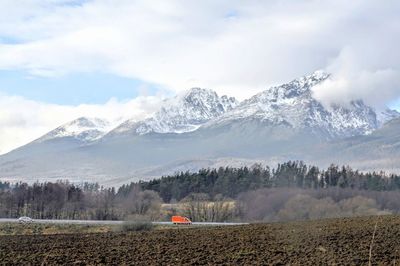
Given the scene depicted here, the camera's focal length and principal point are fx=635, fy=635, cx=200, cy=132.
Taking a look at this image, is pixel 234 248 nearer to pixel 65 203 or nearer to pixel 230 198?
pixel 65 203

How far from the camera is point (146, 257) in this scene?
84.0 ft

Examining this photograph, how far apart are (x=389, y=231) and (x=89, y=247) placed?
49.4ft

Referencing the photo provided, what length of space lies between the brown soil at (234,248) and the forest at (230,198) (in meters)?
45.5

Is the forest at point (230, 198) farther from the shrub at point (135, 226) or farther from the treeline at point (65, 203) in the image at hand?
the shrub at point (135, 226)

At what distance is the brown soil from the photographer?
952 inches

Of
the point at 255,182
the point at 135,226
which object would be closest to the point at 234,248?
the point at 135,226

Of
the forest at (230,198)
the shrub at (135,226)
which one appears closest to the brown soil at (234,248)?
the shrub at (135,226)

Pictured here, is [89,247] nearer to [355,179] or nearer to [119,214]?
[119,214]

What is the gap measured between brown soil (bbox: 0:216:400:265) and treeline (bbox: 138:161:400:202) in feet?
344

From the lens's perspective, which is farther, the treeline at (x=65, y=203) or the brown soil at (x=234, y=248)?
the treeline at (x=65, y=203)

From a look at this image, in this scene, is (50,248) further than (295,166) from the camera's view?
No

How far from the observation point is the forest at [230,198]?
3866 inches

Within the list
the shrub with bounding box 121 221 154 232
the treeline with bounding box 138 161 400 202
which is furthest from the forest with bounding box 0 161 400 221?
the shrub with bounding box 121 221 154 232

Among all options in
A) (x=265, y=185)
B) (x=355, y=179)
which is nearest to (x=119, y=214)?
(x=265, y=185)
